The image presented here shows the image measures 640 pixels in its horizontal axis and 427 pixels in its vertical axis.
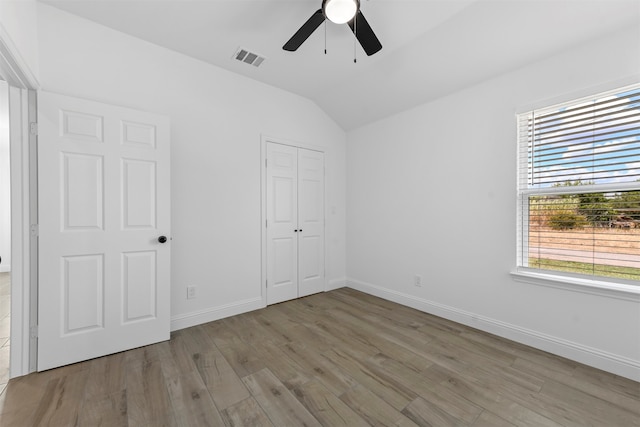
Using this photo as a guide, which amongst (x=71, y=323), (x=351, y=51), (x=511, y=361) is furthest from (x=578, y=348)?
(x=71, y=323)

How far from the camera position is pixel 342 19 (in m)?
1.80

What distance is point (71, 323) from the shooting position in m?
2.13

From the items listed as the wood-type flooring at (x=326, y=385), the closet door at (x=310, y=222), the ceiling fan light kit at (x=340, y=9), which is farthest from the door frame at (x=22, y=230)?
the closet door at (x=310, y=222)

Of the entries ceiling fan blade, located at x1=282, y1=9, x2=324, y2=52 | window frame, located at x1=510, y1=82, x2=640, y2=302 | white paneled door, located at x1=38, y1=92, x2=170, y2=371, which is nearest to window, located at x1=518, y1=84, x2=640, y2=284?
window frame, located at x1=510, y1=82, x2=640, y2=302

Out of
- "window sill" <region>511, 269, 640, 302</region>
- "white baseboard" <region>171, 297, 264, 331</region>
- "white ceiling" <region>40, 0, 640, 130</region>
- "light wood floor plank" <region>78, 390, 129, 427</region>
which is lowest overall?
"light wood floor plank" <region>78, 390, 129, 427</region>

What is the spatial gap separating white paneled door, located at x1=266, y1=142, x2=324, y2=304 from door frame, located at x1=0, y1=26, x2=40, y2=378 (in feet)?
6.90

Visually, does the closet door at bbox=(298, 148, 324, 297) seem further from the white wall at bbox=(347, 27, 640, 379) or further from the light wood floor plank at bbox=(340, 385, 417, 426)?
the light wood floor plank at bbox=(340, 385, 417, 426)

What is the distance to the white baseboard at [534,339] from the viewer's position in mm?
1968

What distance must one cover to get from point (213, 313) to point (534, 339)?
3.21 m

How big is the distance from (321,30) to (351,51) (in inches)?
17.9

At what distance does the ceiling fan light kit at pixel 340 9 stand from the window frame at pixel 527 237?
73.7 inches

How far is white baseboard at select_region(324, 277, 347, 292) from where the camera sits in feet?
13.4

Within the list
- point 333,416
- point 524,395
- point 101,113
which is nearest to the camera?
point 333,416

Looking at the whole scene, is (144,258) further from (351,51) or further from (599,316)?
(599,316)
